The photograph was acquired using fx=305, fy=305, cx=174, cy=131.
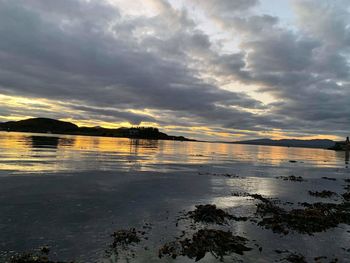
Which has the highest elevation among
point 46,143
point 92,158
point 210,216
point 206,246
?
point 46,143

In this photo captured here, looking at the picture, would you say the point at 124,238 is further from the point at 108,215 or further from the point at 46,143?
the point at 46,143

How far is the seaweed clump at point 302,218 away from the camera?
19.4m

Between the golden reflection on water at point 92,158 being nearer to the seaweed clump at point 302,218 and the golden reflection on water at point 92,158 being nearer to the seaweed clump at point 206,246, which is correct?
the seaweed clump at point 302,218

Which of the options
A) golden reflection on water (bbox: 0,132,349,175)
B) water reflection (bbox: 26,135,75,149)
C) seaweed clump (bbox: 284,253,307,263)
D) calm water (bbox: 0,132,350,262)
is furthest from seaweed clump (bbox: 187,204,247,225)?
water reflection (bbox: 26,135,75,149)

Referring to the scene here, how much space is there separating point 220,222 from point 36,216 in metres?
11.7

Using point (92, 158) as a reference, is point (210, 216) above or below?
below

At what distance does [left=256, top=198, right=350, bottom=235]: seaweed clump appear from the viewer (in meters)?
19.4

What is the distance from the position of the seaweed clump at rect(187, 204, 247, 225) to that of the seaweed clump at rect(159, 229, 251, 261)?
11.0 feet

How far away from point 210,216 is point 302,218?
6.56 m

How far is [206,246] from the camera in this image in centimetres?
1502

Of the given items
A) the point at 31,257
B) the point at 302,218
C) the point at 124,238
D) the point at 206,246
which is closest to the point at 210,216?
the point at 206,246

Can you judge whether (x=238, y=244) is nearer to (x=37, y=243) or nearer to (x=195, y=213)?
(x=195, y=213)

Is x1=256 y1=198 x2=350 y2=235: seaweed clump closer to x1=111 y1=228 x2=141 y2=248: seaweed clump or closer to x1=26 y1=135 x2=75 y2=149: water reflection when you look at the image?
x1=111 y1=228 x2=141 y2=248: seaweed clump

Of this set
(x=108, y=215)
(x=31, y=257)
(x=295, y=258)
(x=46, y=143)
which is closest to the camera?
(x=31, y=257)
